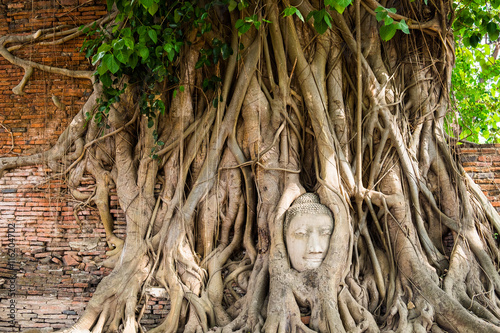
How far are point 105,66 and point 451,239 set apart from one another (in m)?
3.35

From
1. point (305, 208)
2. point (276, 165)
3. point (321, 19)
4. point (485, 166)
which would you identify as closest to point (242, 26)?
point (321, 19)

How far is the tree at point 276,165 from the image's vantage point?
3.88 meters

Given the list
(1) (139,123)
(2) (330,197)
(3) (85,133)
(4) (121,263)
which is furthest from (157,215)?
(2) (330,197)

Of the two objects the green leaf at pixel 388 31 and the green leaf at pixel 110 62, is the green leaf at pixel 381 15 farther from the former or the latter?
the green leaf at pixel 110 62

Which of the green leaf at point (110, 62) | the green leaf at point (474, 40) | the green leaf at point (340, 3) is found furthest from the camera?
the green leaf at point (474, 40)

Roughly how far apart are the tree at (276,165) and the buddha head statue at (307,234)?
0.07m

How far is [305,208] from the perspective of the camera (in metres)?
3.94

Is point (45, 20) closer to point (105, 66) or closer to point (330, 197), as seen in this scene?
point (105, 66)

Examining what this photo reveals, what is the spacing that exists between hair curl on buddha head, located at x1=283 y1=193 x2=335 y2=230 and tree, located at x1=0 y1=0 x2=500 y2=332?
58 mm

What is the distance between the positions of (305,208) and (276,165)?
1.72 feet

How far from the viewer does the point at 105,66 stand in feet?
12.5

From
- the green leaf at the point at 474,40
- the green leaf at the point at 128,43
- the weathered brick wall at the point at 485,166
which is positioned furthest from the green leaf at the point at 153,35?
the weathered brick wall at the point at 485,166

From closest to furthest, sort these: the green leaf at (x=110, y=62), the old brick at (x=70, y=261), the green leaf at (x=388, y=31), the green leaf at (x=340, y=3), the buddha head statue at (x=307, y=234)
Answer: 1. the green leaf at (x=340, y=3)
2. the green leaf at (x=388, y=31)
3. the green leaf at (x=110, y=62)
4. the buddha head statue at (x=307, y=234)
5. the old brick at (x=70, y=261)

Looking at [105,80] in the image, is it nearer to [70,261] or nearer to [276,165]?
[276,165]
